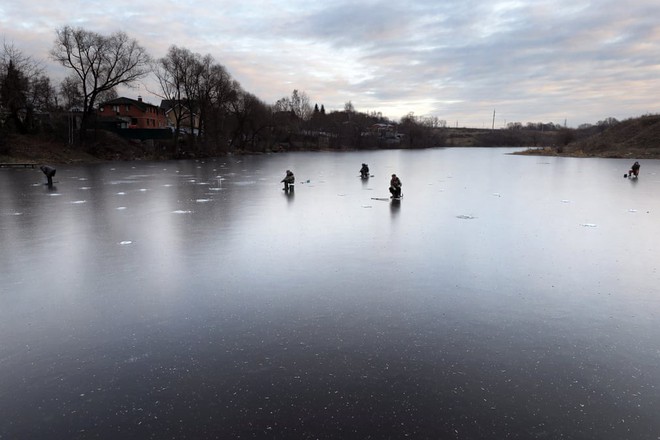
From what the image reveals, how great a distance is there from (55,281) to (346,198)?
38.0 feet

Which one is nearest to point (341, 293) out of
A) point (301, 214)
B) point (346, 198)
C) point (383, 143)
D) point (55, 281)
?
point (55, 281)

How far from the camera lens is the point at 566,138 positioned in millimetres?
79312

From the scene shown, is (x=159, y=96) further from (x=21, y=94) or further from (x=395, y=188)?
(x=395, y=188)

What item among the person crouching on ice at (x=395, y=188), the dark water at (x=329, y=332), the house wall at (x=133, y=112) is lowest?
the dark water at (x=329, y=332)

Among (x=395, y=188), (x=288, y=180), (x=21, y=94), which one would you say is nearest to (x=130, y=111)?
(x=21, y=94)

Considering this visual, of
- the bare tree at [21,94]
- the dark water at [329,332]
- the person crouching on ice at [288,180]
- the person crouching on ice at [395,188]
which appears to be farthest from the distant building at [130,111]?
the dark water at [329,332]

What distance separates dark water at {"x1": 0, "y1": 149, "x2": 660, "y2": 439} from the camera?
3.56 metres

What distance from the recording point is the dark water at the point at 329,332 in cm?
356

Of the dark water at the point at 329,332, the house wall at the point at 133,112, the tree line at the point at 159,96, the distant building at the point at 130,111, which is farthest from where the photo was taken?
the house wall at the point at 133,112

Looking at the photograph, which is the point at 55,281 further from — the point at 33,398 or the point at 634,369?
the point at 634,369

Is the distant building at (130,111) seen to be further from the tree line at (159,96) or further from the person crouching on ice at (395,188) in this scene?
the person crouching on ice at (395,188)

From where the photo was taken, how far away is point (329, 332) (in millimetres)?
5090

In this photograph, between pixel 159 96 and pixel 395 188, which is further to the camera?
pixel 159 96

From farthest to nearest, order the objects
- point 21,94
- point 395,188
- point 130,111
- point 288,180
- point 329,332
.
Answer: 1. point 130,111
2. point 21,94
3. point 288,180
4. point 395,188
5. point 329,332
